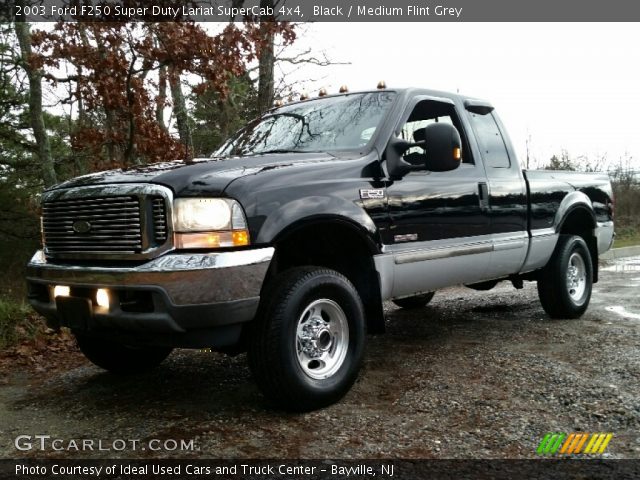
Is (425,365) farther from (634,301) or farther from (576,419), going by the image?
(634,301)

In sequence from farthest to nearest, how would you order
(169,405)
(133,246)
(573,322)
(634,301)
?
1. (634,301)
2. (573,322)
3. (169,405)
4. (133,246)

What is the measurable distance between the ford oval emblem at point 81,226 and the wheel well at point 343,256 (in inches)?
44.3

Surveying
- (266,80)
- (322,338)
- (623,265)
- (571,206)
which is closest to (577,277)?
(571,206)

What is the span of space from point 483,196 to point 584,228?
2.37 meters

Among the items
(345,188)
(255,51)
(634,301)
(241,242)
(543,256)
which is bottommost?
(634,301)

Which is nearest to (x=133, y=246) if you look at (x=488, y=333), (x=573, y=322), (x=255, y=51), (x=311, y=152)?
(x=311, y=152)

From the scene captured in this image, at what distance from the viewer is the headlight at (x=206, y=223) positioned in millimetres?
3252

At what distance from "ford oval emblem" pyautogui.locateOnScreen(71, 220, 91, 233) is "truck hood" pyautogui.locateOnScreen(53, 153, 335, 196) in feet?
0.77

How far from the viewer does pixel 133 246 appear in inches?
130

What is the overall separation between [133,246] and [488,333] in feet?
12.2

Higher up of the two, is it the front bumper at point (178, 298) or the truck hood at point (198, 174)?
the truck hood at point (198, 174)

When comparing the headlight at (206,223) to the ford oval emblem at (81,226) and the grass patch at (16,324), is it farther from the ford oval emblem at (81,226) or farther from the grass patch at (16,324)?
the grass patch at (16,324)

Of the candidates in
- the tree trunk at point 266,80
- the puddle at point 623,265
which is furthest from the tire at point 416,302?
the tree trunk at point 266,80

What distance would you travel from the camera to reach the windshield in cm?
447
